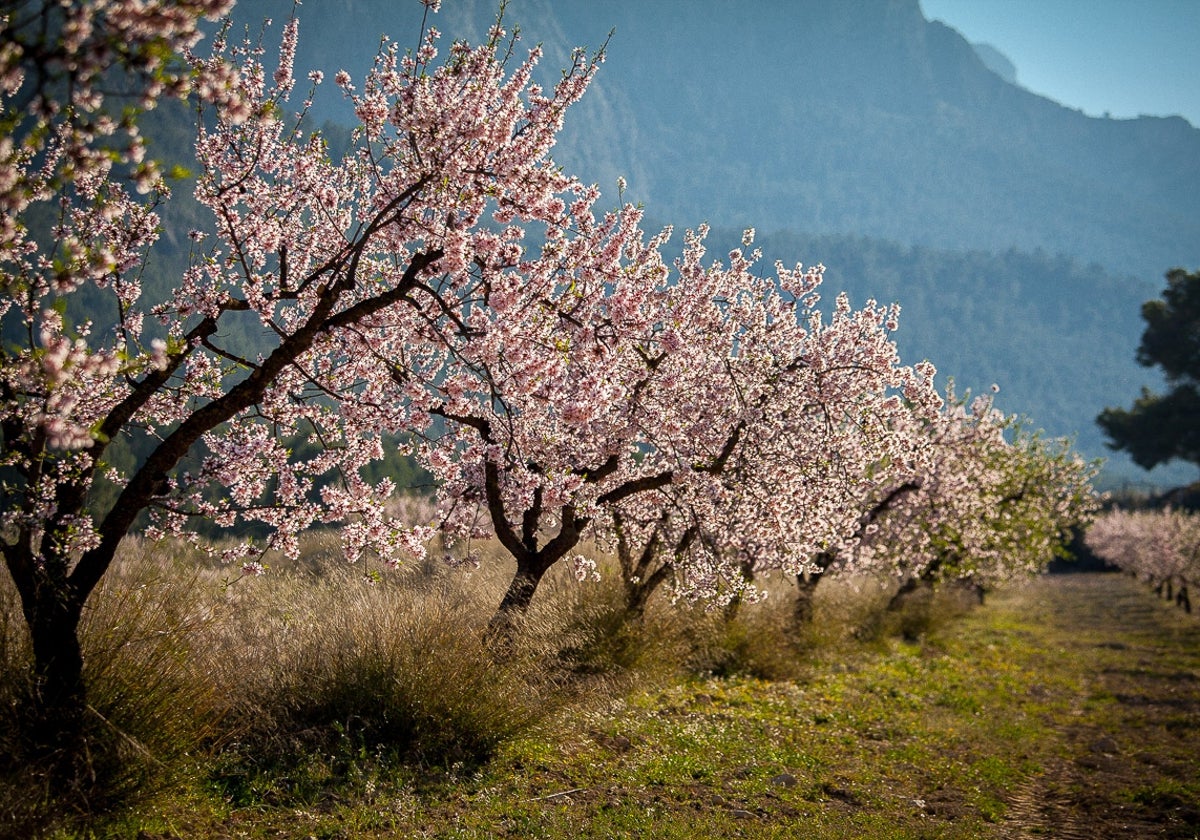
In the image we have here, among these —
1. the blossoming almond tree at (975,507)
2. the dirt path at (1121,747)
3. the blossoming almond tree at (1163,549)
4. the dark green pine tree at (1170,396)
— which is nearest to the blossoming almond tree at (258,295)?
the dirt path at (1121,747)

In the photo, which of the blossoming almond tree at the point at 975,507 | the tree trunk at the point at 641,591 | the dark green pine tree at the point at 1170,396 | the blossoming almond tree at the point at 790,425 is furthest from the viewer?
the dark green pine tree at the point at 1170,396

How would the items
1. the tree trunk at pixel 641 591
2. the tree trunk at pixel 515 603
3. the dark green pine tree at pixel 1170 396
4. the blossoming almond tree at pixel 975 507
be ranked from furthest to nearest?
the dark green pine tree at pixel 1170 396, the blossoming almond tree at pixel 975 507, the tree trunk at pixel 641 591, the tree trunk at pixel 515 603

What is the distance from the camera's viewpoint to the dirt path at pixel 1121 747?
872 cm

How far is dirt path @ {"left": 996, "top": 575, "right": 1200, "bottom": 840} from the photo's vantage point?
8.72 metres

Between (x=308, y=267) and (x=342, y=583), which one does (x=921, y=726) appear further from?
(x=308, y=267)

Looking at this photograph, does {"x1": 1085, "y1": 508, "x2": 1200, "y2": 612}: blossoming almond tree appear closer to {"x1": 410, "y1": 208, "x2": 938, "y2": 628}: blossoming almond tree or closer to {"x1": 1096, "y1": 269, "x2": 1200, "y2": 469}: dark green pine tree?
{"x1": 1096, "y1": 269, "x2": 1200, "y2": 469}: dark green pine tree

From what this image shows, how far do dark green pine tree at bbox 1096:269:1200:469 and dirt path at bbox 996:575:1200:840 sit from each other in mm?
48987

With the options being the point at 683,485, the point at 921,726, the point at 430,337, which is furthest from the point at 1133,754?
the point at 430,337

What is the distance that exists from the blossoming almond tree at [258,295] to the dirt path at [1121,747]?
785 centimetres

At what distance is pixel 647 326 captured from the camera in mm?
8117

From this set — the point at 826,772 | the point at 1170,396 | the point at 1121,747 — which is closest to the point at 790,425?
the point at 826,772

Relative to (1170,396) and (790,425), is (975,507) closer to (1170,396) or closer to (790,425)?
(790,425)

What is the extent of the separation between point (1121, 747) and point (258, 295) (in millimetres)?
13529

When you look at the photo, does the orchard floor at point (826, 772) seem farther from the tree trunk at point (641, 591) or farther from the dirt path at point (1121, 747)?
the tree trunk at point (641, 591)
